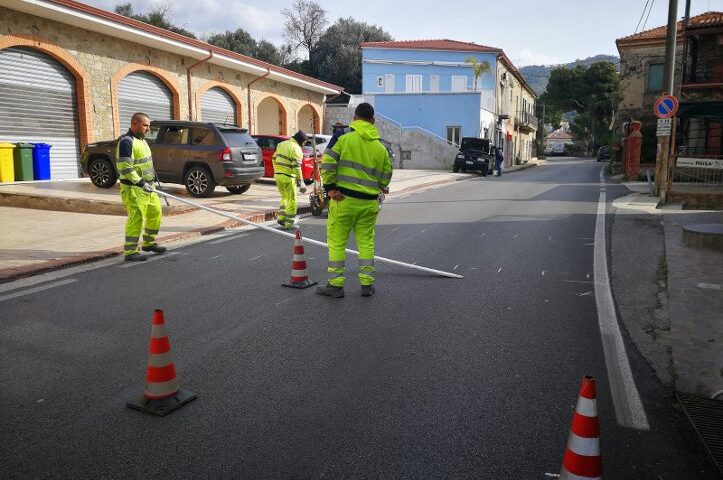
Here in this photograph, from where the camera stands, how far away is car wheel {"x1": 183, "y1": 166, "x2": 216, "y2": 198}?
46.1ft

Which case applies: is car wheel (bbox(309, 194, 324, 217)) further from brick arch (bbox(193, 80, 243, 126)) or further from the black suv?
the black suv

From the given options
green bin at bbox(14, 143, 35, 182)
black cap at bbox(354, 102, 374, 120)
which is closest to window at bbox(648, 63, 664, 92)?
green bin at bbox(14, 143, 35, 182)

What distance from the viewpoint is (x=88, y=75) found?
1700 cm

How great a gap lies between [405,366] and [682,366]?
6.59 ft

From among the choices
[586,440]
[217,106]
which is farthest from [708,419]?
[217,106]

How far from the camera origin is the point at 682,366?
4.19 m

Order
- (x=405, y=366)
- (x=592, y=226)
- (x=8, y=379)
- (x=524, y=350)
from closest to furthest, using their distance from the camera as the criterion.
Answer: (x=8, y=379)
(x=405, y=366)
(x=524, y=350)
(x=592, y=226)

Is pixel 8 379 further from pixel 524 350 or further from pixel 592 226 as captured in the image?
pixel 592 226

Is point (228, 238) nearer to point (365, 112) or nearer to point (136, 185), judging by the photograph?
point (136, 185)

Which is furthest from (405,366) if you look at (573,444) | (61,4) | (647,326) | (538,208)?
(61,4)

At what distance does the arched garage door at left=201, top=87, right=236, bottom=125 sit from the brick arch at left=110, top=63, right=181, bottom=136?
5.86 feet

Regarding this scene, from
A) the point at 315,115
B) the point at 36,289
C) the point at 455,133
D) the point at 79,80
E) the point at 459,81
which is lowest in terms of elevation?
the point at 36,289

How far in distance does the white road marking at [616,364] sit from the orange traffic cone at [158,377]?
265 centimetres

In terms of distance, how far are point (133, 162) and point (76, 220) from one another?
12.8ft
